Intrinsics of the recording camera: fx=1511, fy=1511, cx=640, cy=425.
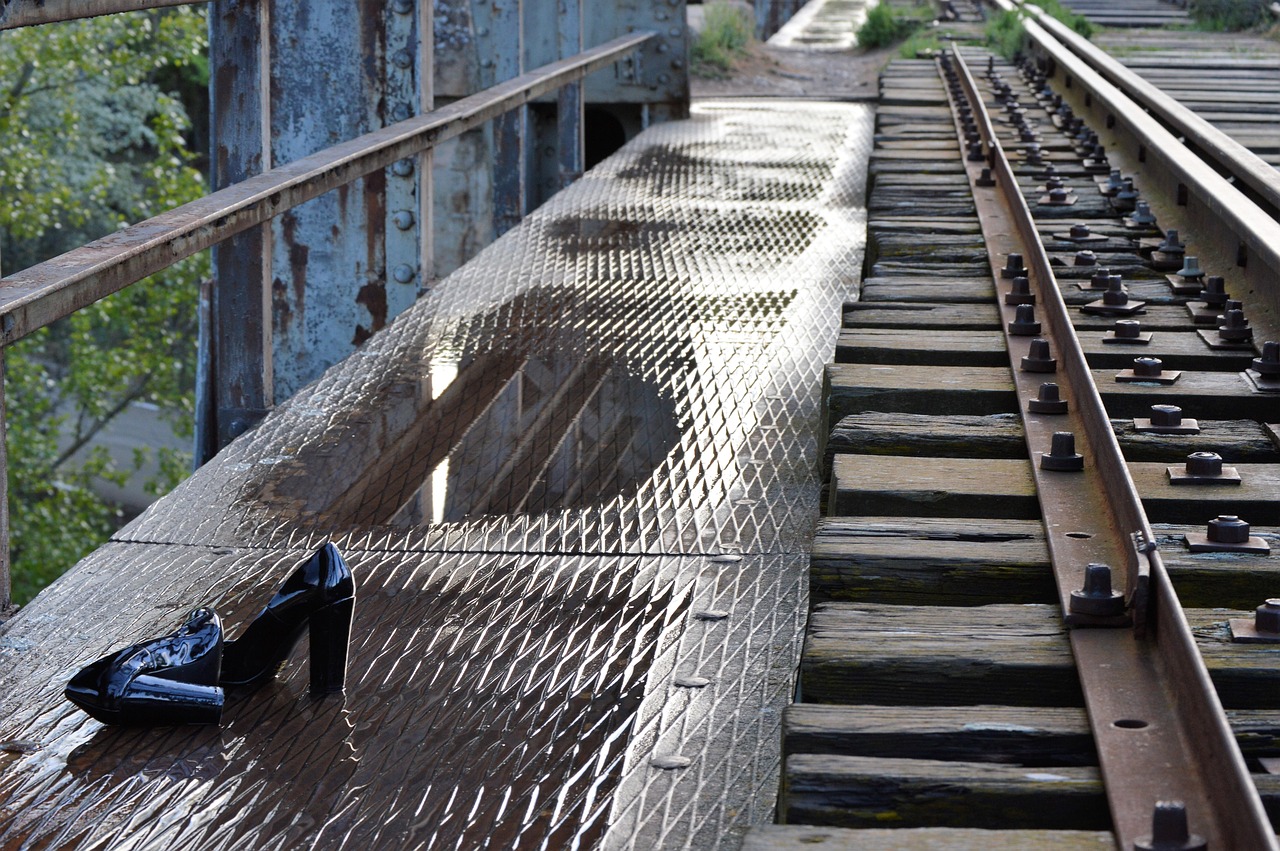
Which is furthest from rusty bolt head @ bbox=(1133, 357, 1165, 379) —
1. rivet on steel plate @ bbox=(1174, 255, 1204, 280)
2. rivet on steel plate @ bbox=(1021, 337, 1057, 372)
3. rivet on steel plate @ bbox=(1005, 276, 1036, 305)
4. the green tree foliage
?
the green tree foliage

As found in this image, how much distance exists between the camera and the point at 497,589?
247 centimetres

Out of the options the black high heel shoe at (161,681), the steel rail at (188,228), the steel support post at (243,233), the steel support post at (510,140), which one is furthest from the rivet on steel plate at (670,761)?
the steel support post at (510,140)

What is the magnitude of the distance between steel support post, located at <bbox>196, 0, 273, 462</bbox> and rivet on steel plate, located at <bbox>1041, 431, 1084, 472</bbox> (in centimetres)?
199

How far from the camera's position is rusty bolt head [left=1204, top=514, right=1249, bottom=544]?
1.98 metres

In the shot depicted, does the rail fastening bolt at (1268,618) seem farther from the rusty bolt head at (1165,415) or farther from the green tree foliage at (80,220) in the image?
the green tree foliage at (80,220)

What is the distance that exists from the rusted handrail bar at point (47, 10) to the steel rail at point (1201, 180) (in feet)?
7.31

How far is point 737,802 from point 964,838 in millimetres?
452

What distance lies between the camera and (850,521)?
2150 millimetres

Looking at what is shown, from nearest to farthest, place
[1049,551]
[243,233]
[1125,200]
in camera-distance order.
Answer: [1049,551], [243,233], [1125,200]

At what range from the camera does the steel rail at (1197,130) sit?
4164 mm

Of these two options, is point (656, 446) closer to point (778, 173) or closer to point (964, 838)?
point (964, 838)

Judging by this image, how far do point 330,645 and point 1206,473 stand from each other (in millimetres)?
Answer: 1309

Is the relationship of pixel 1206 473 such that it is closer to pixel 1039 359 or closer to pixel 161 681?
pixel 1039 359

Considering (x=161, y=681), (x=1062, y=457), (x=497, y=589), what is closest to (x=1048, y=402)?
(x=1062, y=457)
